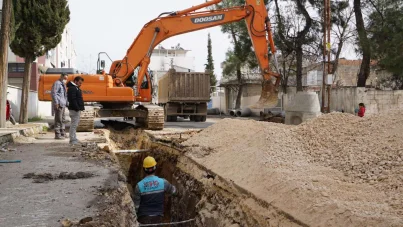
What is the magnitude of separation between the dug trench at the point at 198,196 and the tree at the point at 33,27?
231 inches

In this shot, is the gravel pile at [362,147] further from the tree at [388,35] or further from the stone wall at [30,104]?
the stone wall at [30,104]

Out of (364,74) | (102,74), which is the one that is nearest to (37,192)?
(102,74)

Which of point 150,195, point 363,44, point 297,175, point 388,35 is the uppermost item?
point 388,35

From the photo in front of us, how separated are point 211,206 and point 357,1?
19.0 m

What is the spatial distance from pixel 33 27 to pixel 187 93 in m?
8.98

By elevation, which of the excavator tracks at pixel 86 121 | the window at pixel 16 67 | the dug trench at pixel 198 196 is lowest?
the dug trench at pixel 198 196

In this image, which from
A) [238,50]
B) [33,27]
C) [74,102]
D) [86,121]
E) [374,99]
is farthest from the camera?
[238,50]

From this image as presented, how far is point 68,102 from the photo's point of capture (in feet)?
32.5

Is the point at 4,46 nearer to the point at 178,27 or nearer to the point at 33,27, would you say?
the point at 33,27

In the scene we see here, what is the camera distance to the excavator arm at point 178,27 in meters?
14.9

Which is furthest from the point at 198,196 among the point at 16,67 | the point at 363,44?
the point at 16,67

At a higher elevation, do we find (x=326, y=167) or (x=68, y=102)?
(x=68, y=102)

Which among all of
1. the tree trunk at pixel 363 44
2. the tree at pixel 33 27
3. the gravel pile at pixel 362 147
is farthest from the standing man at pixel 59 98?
the tree trunk at pixel 363 44

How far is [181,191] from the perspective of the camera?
9047 millimetres
